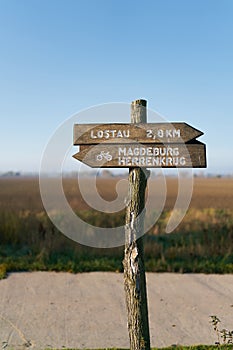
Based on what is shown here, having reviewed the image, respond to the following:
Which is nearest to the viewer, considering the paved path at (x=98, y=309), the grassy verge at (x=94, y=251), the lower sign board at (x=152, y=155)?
the lower sign board at (x=152, y=155)

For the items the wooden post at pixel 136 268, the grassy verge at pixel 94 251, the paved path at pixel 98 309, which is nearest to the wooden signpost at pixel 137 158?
the wooden post at pixel 136 268

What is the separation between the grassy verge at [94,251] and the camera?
5266 millimetres

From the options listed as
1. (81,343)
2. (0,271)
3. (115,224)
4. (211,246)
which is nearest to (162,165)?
(81,343)

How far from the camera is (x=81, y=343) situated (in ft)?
10.6

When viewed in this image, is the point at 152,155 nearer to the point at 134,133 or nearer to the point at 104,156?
the point at 134,133

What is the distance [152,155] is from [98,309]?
2.05 m

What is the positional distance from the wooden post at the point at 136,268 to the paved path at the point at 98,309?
77 cm

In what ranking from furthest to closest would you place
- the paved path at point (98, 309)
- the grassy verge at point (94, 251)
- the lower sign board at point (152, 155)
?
the grassy verge at point (94, 251), the paved path at point (98, 309), the lower sign board at point (152, 155)

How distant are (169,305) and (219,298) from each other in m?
0.62

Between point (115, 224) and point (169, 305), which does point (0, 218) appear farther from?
point (169, 305)

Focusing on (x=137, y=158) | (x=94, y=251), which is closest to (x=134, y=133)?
(x=137, y=158)

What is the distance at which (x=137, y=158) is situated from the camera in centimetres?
257

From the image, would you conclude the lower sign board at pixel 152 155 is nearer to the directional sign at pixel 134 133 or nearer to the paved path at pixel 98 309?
the directional sign at pixel 134 133

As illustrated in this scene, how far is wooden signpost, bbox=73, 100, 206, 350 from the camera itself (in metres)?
2.55
